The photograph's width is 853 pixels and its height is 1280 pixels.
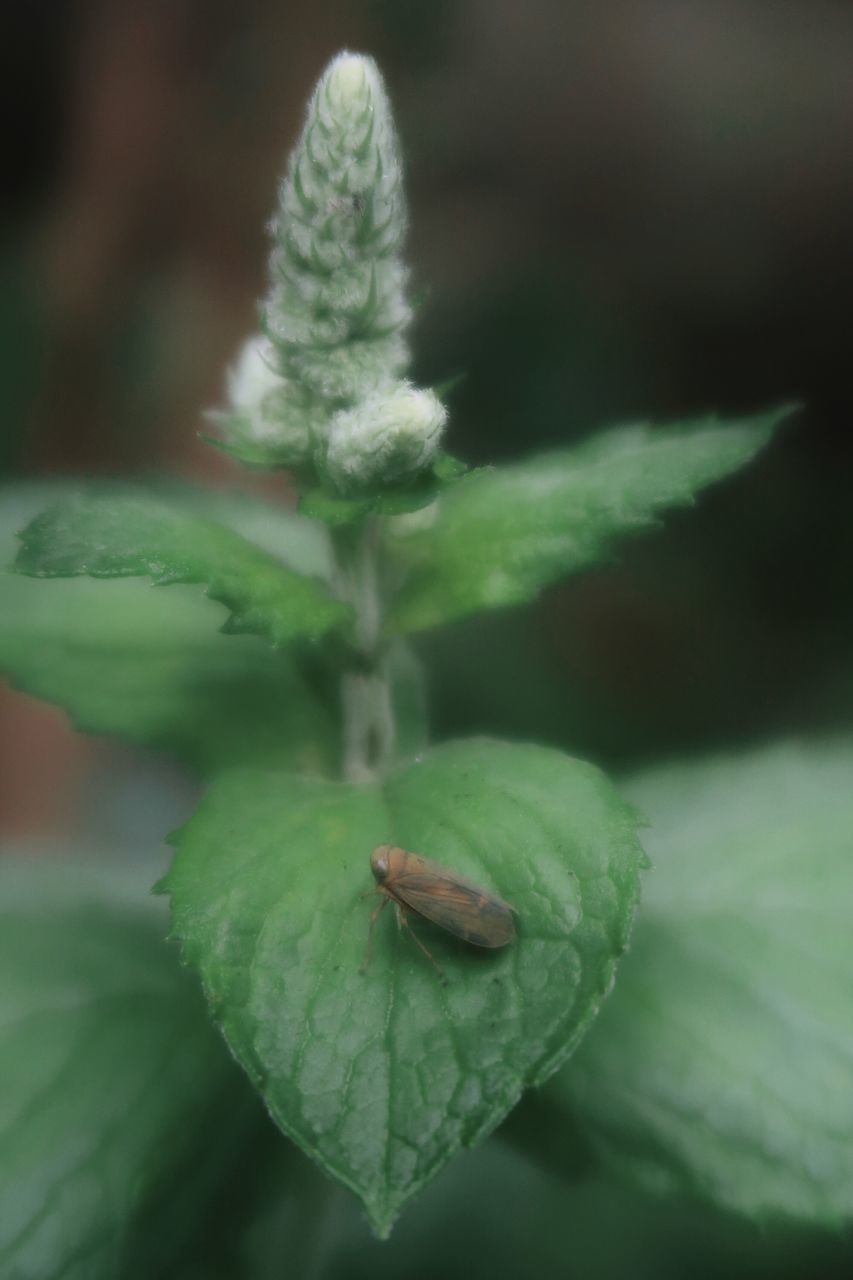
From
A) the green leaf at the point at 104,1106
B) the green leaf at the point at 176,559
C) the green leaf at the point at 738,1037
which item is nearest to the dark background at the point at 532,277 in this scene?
the green leaf at the point at 738,1037

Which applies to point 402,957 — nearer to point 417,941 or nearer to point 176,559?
point 417,941

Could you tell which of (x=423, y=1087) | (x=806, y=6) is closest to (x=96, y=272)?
(x=806, y=6)

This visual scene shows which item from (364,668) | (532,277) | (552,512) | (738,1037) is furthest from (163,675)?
(532,277)

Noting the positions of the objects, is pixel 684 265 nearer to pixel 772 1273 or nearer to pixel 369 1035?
pixel 772 1273

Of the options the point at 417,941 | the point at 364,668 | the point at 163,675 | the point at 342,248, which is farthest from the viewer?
the point at 163,675

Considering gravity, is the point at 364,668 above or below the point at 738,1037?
above

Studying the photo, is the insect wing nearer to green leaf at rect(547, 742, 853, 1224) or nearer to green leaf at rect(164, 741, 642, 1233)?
green leaf at rect(164, 741, 642, 1233)

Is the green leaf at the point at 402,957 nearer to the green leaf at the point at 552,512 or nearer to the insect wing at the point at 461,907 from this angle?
the insect wing at the point at 461,907

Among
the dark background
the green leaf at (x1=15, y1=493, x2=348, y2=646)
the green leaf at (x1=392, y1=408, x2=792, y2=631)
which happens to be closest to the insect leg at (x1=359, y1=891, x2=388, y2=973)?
the green leaf at (x1=15, y1=493, x2=348, y2=646)

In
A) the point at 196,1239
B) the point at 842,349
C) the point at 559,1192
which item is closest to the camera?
the point at 196,1239
